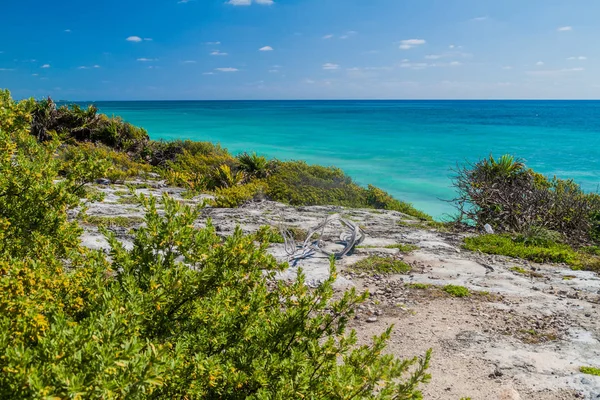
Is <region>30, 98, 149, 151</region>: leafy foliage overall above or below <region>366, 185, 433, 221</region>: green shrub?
above

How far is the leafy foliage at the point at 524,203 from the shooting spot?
34.3 ft

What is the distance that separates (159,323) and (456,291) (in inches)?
200

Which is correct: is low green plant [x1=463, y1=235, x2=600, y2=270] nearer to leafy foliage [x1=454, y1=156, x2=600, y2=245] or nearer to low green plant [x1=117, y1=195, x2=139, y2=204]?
leafy foliage [x1=454, y1=156, x2=600, y2=245]

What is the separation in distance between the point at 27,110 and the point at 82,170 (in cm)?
118

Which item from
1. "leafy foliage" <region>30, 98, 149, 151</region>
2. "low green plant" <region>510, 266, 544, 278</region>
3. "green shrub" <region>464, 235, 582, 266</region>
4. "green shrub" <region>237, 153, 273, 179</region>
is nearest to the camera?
"low green plant" <region>510, 266, 544, 278</region>

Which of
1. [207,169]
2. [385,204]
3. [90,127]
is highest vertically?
[90,127]

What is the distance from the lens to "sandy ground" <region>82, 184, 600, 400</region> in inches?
178

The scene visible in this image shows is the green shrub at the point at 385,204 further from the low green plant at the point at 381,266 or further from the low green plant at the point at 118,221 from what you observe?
the low green plant at the point at 118,221

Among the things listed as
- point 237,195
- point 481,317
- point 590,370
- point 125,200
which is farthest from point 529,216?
point 125,200

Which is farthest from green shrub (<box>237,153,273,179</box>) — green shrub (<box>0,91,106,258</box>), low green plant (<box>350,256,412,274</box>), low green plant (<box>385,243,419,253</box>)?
green shrub (<box>0,91,106,258</box>)

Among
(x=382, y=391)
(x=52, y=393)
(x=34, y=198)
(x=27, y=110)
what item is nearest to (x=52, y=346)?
(x=52, y=393)

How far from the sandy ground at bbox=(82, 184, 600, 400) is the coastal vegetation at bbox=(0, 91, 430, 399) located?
221 cm

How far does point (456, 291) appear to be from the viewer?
6.66m

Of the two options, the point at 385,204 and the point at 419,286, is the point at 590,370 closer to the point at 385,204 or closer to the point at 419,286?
the point at 419,286
